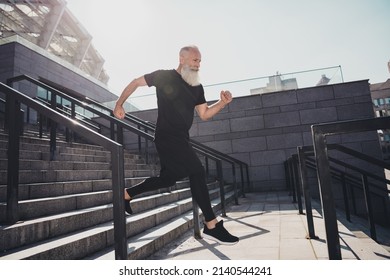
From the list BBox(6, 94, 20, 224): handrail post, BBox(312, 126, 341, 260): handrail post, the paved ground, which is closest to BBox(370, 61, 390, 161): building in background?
the paved ground

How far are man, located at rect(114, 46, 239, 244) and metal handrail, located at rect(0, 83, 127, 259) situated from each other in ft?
1.70

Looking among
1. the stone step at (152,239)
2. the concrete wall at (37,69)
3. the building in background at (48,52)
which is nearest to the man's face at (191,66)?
the stone step at (152,239)

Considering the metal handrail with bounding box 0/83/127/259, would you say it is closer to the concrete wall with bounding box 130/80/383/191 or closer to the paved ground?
the paved ground

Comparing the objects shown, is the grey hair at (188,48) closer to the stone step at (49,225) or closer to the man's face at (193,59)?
the man's face at (193,59)

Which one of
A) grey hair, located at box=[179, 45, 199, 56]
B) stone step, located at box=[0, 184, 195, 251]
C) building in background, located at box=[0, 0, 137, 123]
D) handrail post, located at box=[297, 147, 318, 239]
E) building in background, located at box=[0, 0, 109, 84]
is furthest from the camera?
building in background, located at box=[0, 0, 109, 84]

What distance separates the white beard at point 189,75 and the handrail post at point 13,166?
1.53m

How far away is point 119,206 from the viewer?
1.73m

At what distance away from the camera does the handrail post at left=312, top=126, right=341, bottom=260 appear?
1.54m

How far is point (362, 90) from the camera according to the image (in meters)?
8.20

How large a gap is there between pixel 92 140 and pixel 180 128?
708mm

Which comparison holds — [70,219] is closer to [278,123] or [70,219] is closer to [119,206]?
[119,206]

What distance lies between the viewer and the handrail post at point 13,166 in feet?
6.81
